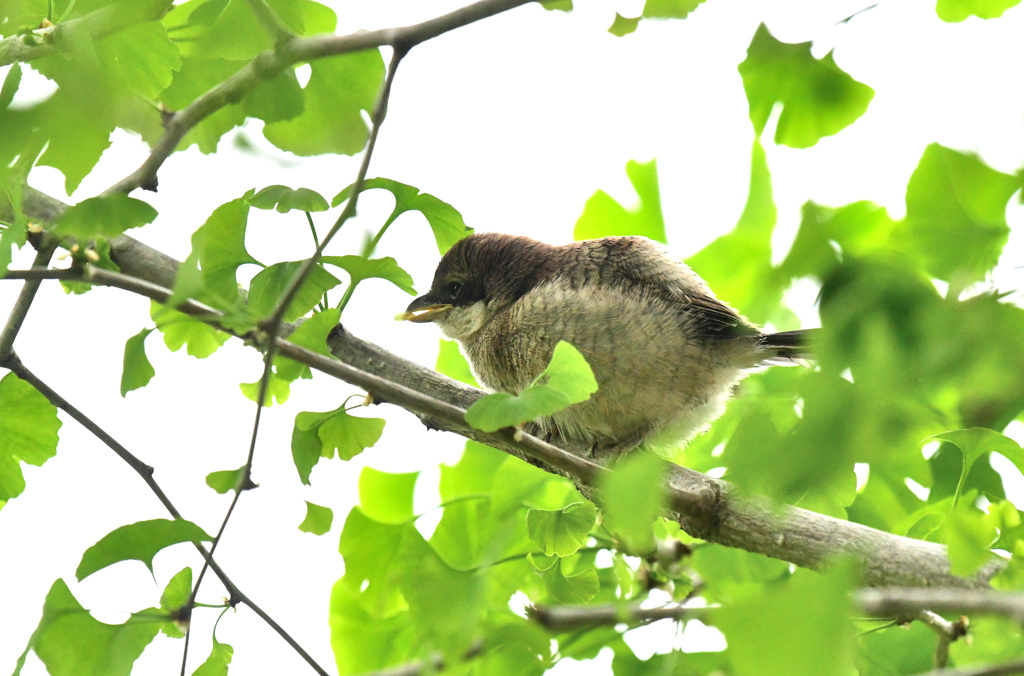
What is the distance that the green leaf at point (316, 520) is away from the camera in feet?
4.62

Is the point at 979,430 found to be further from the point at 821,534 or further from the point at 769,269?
the point at 769,269

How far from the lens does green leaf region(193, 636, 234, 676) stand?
1.17m

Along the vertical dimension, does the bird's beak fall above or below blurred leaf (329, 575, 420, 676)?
above

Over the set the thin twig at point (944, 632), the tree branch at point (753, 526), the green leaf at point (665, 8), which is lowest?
the thin twig at point (944, 632)

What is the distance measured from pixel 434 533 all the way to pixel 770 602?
120 cm

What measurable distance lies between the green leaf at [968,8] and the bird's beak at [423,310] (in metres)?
1.69

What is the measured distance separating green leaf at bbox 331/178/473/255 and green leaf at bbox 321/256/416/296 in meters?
0.09

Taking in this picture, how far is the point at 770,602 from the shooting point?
0.46m

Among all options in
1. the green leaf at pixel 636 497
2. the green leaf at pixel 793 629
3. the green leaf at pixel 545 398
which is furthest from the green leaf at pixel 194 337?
the green leaf at pixel 793 629

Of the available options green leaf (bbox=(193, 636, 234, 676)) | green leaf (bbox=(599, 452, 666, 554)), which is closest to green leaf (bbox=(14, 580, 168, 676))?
green leaf (bbox=(193, 636, 234, 676))

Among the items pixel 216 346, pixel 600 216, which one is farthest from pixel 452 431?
pixel 600 216

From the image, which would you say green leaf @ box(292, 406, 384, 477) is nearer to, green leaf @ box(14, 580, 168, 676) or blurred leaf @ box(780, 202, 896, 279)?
green leaf @ box(14, 580, 168, 676)

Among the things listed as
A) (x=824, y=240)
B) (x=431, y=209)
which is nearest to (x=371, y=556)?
(x=431, y=209)

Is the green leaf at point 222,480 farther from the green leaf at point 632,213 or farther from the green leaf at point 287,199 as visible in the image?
the green leaf at point 632,213
